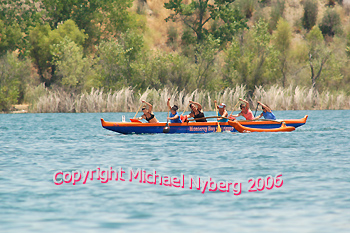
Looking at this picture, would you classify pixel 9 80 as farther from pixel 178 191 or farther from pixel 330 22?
pixel 330 22

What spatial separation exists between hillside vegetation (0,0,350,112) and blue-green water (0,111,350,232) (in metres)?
23.7

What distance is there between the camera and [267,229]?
8.23 m

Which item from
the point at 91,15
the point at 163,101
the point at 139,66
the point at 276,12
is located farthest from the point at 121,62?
the point at 276,12

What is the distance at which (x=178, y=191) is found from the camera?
434 inches

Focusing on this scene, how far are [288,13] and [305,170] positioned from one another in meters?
67.7

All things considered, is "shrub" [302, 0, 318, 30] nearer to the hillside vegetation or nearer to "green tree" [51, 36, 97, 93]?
the hillside vegetation

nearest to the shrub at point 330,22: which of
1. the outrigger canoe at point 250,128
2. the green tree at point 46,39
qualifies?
the green tree at point 46,39

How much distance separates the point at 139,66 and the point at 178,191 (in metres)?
39.7

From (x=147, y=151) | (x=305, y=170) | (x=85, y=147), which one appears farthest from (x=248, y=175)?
(x=85, y=147)

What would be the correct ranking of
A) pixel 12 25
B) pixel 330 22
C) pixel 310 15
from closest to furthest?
pixel 12 25 < pixel 330 22 < pixel 310 15

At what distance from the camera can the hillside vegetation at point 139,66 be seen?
43.9 metres

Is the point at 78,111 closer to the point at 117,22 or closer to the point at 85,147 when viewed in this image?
the point at 117,22

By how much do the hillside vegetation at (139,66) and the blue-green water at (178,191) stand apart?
77.7 feet

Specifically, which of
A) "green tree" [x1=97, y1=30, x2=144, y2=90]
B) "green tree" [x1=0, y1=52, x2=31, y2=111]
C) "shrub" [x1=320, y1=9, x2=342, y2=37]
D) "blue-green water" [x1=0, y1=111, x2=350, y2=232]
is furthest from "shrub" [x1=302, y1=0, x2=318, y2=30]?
"blue-green water" [x1=0, y1=111, x2=350, y2=232]
